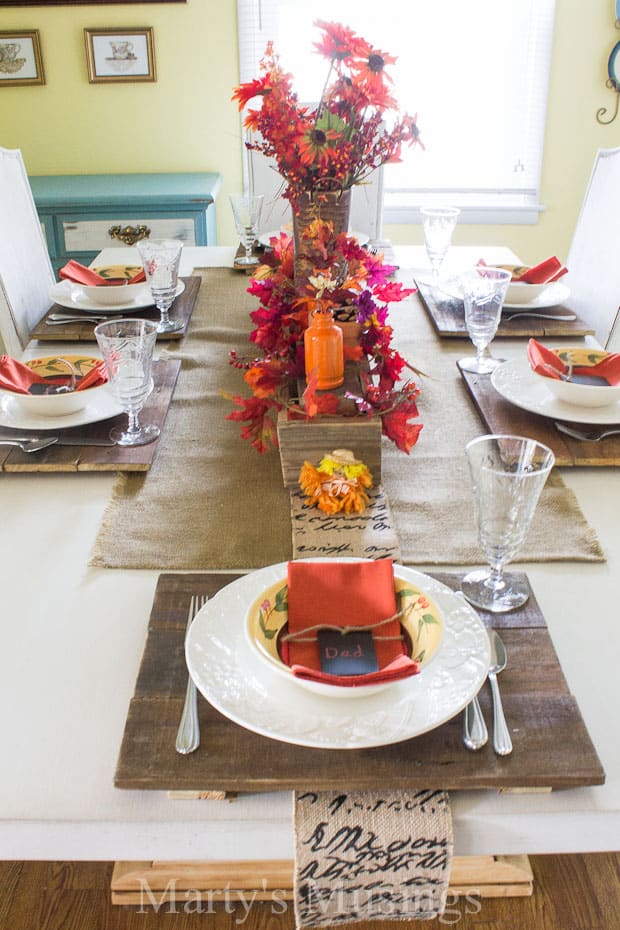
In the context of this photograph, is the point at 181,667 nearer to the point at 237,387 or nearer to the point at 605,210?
the point at 237,387

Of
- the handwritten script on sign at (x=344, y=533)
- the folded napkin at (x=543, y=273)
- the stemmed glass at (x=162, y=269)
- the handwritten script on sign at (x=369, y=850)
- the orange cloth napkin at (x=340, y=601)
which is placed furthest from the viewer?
the folded napkin at (x=543, y=273)

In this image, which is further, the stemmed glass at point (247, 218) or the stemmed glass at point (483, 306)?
the stemmed glass at point (247, 218)

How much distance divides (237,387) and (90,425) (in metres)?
0.29

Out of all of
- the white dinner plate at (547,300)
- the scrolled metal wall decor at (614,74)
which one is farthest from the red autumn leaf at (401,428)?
the scrolled metal wall decor at (614,74)

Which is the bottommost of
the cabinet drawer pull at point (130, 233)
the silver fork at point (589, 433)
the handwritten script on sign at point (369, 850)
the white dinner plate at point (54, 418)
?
the cabinet drawer pull at point (130, 233)

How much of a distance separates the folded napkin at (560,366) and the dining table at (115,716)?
0.86ft

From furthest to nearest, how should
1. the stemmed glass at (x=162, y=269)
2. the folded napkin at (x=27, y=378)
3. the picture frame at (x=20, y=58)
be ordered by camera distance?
1. the picture frame at (x=20, y=58)
2. the stemmed glass at (x=162, y=269)
3. the folded napkin at (x=27, y=378)

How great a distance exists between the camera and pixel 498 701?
700 millimetres

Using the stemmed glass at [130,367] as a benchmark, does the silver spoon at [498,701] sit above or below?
below

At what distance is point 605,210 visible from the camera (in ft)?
6.52

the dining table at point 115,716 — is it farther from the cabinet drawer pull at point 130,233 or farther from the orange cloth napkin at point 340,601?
the cabinet drawer pull at point 130,233

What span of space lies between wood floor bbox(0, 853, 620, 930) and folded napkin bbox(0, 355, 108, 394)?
2.33ft

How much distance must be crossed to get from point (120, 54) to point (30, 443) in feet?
8.05

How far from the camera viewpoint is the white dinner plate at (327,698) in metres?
0.64
